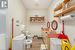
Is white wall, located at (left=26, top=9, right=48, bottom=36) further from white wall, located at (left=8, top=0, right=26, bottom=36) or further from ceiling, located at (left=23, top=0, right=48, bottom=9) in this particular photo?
white wall, located at (left=8, top=0, right=26, bottom=36)

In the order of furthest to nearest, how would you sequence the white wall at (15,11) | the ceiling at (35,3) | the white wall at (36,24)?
the white wall at (36,24), the ceiling at (35,3), the white wall at (15,11)

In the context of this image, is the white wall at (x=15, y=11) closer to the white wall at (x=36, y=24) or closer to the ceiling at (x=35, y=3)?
the ceiling at (x=35, y=3)

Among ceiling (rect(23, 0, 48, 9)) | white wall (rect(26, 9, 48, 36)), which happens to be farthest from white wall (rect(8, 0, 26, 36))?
white wall (rect(26, 9, 48, 36))

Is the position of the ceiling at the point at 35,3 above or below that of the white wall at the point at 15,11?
above

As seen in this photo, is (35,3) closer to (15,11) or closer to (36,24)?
(36,24)

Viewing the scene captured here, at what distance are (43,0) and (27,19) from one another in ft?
7.60

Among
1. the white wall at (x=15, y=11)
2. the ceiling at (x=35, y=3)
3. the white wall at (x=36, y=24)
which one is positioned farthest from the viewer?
the white wall at (x=36, y=24)

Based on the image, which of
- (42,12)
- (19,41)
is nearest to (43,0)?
(42,12)

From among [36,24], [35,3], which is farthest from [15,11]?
[36,24]

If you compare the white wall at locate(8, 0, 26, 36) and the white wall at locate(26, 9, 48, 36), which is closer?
the white wall at locate(8, 0, 26, 36)

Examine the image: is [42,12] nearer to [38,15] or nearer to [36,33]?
[38,15]

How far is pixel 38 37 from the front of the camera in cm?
740

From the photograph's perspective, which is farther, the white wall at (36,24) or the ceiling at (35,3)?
the white wall at (36,24)

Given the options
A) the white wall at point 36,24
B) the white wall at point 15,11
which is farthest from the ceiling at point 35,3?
the white wall at point 15,11
